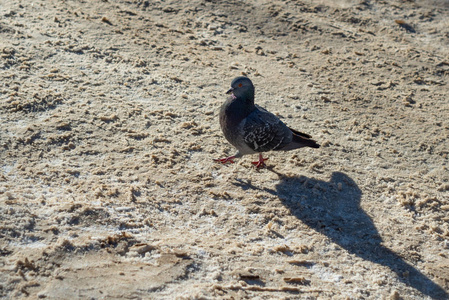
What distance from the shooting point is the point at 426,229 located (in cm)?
490

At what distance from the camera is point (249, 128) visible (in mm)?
5281

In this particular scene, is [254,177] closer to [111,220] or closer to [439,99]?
[111,220]

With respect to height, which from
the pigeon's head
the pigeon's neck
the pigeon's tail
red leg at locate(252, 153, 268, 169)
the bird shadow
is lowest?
the bird shadow

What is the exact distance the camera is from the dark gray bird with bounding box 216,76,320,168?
529 centimetres

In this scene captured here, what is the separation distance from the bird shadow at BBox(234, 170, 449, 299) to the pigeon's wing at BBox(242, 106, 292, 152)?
37 centimetres

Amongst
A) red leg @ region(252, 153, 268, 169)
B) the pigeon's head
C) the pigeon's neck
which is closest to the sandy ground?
red leg @ region(252, 153, 268, 169)

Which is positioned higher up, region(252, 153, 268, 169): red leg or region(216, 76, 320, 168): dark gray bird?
region(216, 76, 320, 168): dark gray bird

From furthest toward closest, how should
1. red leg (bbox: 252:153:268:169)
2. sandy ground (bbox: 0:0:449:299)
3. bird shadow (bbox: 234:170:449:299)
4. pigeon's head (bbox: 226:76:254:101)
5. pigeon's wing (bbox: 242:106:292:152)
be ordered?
1. red leg (bbox: 252:153:268:169)
2. pigeon's head (bbox: 226:76:254:101)
3. pigeon's wing (bbox: 242:106:292:152)
4. bird shadow (bbox: 234:170:449:299)
5. sandy ground (bbox: 0:0:449:299)

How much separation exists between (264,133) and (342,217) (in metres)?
1.13

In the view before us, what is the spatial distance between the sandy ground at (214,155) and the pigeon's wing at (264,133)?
35 centimetres

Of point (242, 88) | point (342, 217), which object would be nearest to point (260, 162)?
point (242, 88)

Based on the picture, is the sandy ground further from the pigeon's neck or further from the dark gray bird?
the pigeon's neck

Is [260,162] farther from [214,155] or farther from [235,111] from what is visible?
[235,111]

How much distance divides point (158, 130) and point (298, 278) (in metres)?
Result: 2.51
